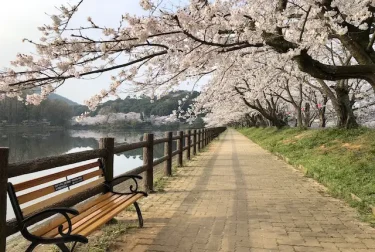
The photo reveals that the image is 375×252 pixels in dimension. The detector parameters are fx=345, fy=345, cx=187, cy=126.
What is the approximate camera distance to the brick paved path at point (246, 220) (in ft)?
13.6

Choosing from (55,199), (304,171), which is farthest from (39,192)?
(304,171)

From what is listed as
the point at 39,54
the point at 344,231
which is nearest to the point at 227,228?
the point at 344,231

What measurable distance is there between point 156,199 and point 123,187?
346 cm

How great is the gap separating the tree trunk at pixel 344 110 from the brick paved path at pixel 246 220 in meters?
6.68

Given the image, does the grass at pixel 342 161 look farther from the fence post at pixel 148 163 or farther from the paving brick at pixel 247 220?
the fence post at pixel 148 163

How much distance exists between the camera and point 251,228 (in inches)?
188

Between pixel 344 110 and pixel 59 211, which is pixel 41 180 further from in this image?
pixel 344 110

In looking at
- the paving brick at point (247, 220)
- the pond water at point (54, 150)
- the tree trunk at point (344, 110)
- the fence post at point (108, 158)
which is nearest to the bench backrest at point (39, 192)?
the fence post at point (108, 158)

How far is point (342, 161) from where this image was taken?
8.89 metres

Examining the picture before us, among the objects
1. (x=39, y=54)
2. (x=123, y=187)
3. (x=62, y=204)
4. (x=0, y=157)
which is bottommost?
(x=123, y=187)

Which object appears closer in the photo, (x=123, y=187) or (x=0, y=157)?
(x=0, y=157)

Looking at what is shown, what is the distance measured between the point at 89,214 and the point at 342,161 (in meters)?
7.16

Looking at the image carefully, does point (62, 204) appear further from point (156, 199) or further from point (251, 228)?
point (156, 199)

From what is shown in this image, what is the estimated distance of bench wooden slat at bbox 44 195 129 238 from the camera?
3.12 metres
